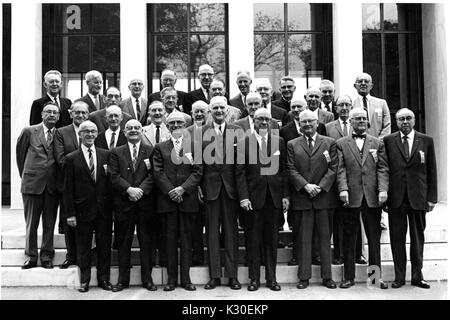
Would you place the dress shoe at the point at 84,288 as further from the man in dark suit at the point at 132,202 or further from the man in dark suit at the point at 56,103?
the man in dark suit at the point at 56,103

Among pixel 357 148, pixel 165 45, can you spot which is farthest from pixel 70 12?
pixel 357 148

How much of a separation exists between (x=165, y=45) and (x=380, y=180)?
9906 millimetres

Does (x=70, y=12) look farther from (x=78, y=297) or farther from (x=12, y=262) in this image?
(x=78, y=297)

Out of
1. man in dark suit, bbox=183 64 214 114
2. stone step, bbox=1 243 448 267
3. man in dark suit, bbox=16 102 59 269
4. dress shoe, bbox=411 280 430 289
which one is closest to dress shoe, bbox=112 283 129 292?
stone step, bbox=1 243 448 267

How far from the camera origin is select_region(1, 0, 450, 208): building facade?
1445 cm

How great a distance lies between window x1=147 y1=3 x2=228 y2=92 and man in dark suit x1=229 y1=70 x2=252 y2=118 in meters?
7.13

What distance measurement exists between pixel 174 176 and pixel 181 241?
886 mm

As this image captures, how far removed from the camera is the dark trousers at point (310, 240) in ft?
22.0

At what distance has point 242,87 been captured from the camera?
25.2 feet

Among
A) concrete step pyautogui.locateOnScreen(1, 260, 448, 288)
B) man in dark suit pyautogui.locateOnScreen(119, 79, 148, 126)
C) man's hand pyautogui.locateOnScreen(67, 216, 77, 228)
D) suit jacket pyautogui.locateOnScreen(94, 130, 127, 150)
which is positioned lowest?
concrete step pyautogui.locateOnScreen(1, 260, 448, 288)

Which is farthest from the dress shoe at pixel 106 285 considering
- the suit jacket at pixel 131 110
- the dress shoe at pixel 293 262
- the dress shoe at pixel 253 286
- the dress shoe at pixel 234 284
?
the suit jacket at pixel 131 110

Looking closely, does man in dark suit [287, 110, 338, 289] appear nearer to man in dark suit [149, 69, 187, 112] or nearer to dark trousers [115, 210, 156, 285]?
dark trousers [115, 210, 156, 285]

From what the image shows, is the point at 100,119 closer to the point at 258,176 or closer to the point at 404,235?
the point at 258,176

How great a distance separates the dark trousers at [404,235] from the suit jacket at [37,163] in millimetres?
4811
